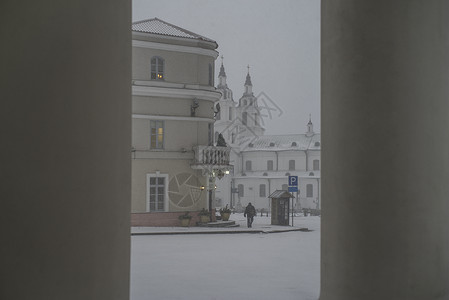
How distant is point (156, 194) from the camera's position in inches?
982

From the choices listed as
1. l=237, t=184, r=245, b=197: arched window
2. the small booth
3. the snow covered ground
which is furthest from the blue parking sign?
l=237, t=184, r=245, b=197: arched window

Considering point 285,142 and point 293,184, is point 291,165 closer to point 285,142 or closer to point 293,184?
point 285,142

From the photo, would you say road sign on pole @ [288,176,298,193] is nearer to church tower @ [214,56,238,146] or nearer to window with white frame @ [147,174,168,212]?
window with white frame @ [147,174,168,212]

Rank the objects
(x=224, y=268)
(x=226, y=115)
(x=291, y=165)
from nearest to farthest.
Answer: (x=224, y=268)
(x=226, y=115)
(x=291, y=165)

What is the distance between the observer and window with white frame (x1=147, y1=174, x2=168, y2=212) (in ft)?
81.6

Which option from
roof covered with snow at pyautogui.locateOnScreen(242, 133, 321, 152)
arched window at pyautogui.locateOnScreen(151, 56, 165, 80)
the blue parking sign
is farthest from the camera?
roof covered with snow at pyautogui.locateOnScreen(242, 133, 321, 152)

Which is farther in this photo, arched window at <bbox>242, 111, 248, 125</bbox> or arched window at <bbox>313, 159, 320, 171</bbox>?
arched window at <bbox>242, 111, 248, 125</bbox>

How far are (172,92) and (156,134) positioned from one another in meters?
2.16

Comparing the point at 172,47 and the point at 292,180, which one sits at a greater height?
the point at 172,47
